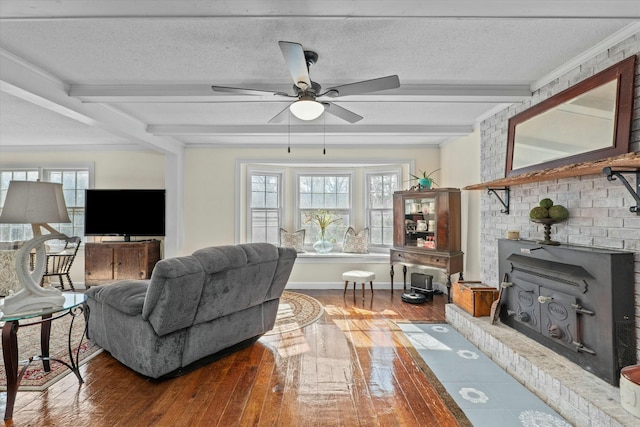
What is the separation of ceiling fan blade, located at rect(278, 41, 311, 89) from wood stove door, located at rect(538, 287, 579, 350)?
8.04ft

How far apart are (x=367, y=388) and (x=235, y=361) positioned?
116cm

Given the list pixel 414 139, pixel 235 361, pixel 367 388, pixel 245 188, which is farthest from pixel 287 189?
pixel 367 388

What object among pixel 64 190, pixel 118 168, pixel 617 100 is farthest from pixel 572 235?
pixel 64 190

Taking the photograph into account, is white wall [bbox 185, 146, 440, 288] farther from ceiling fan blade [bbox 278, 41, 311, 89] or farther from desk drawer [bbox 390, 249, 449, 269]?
ceiling fan blade [bbox 278, 41, 311, 89]

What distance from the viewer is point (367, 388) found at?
227 centimetres

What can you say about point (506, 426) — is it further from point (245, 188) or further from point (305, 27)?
point (245, 188)

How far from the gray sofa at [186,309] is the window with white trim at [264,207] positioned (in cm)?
273

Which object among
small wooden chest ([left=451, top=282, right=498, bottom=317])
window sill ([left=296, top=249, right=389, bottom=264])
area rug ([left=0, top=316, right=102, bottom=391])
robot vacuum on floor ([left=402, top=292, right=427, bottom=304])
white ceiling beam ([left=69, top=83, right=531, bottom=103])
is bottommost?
area rug ([left=0, top=316, right=102, bottom=391])

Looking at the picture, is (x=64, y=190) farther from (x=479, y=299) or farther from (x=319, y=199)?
(x=479, y=299)

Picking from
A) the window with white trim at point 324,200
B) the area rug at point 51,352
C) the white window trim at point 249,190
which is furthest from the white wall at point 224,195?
the area rug at point 51,352

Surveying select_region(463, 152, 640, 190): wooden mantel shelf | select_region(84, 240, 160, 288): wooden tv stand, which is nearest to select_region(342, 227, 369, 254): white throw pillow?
select_region(463, 152, 640, 190): wooden mantel shelf

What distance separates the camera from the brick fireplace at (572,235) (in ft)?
6.20

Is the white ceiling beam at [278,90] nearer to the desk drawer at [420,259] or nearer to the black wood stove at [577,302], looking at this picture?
the black wood stove at [577,302]

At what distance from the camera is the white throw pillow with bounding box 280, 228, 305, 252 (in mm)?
5508
